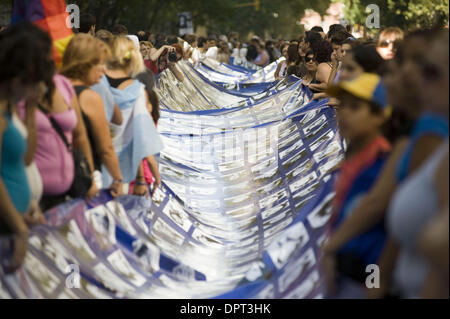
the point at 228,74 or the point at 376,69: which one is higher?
the point at 376,69

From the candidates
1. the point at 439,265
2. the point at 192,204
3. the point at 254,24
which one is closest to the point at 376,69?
the point at 439,265

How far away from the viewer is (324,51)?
11.1 metres

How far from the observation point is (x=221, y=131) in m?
14.3

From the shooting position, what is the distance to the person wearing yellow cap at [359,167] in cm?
390

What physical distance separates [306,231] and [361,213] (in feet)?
6.25

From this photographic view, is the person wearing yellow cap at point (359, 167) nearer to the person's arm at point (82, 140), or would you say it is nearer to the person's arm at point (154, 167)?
the person's arm at point (82, 140)

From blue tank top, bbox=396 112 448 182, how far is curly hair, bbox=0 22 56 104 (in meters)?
2.07

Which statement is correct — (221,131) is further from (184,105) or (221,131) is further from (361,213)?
(361,213)

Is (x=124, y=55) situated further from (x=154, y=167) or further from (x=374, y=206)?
(x=374, y=206)

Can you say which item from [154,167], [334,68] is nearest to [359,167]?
[154,167]

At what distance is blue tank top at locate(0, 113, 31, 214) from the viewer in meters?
4.70

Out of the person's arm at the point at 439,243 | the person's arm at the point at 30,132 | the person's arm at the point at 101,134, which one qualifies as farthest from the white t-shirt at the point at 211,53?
the person's arm at the point at 439,243

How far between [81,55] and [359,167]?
9.76ft

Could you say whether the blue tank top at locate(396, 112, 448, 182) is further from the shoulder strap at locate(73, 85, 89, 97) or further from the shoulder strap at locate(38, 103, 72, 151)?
the shoulder strap at locate(73, 85, 89, 97)
